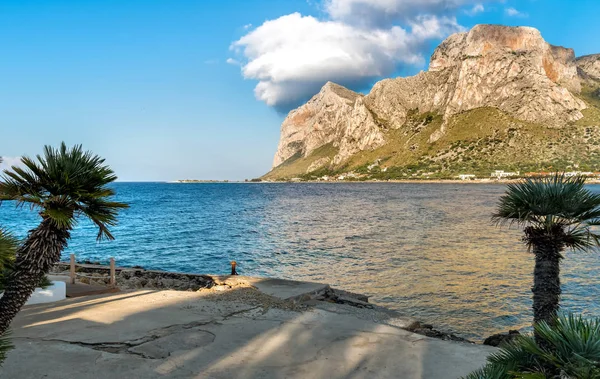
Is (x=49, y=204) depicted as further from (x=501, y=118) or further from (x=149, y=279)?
(x=501, y=118)

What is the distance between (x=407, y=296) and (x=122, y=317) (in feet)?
41.0

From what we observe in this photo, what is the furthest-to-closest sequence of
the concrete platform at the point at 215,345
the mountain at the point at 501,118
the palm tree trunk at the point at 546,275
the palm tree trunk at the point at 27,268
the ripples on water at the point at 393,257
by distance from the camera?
the mountain at the point at 501,118, the ripples on water at the point at 393,257, the palm tree trunk at the point at 546,275, the concrete platform at the point at 215,345, the palm tree trunk at the point at 27,268

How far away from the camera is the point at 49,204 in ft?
21.4

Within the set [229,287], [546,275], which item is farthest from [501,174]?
[546,275]

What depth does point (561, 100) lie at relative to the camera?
152m

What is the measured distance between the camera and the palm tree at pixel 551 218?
8484 millimetres

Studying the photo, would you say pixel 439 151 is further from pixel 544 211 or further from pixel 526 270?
pixel 544 211

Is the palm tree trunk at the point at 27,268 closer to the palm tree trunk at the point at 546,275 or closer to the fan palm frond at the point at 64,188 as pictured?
the fan palm frond at the point at 64,188

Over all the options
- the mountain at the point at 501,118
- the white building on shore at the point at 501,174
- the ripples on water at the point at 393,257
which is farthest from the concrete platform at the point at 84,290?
the white building on shore at the point at 501,174

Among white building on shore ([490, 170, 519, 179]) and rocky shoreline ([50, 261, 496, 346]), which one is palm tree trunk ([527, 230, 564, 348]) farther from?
white building on shore ([490, 170, 519, 179])

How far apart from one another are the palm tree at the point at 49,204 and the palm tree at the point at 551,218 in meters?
7.77

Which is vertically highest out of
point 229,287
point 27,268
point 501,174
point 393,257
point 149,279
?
point 501,174

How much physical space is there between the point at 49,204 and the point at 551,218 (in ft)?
30.3

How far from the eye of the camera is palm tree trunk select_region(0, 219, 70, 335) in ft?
20.9
